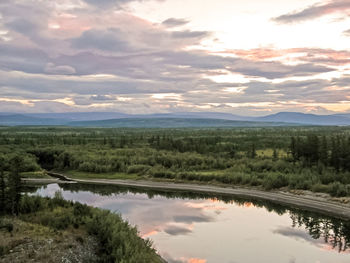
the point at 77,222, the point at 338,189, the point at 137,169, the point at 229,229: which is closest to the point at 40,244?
the point at 77,222

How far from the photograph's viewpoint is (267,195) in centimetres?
4534

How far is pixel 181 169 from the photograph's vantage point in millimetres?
61188

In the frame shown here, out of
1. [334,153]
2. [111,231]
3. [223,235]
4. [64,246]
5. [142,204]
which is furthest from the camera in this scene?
[334,153]

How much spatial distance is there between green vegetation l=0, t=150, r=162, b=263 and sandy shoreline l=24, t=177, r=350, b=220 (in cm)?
2183

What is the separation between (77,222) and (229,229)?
14269mm

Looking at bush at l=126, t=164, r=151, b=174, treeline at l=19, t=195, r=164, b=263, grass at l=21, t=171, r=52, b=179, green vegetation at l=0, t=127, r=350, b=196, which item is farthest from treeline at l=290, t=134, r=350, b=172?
grass at l=21, t=171, r=52, b=179

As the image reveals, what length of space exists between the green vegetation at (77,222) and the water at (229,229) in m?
3.84

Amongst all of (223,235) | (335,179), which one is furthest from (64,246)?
(335,179)

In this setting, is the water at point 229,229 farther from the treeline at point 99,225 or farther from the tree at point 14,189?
the tree at point 14,189

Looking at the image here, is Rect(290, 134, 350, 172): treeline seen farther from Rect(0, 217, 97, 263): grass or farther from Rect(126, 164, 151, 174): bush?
Rect(0, 217, 97, 263): grass

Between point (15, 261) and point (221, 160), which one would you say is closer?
point (15, 261)

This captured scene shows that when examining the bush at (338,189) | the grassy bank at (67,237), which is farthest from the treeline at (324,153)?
the grassy bank at (67,237)

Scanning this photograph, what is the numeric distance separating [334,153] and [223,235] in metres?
30.8

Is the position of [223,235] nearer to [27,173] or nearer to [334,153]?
[334,153]
